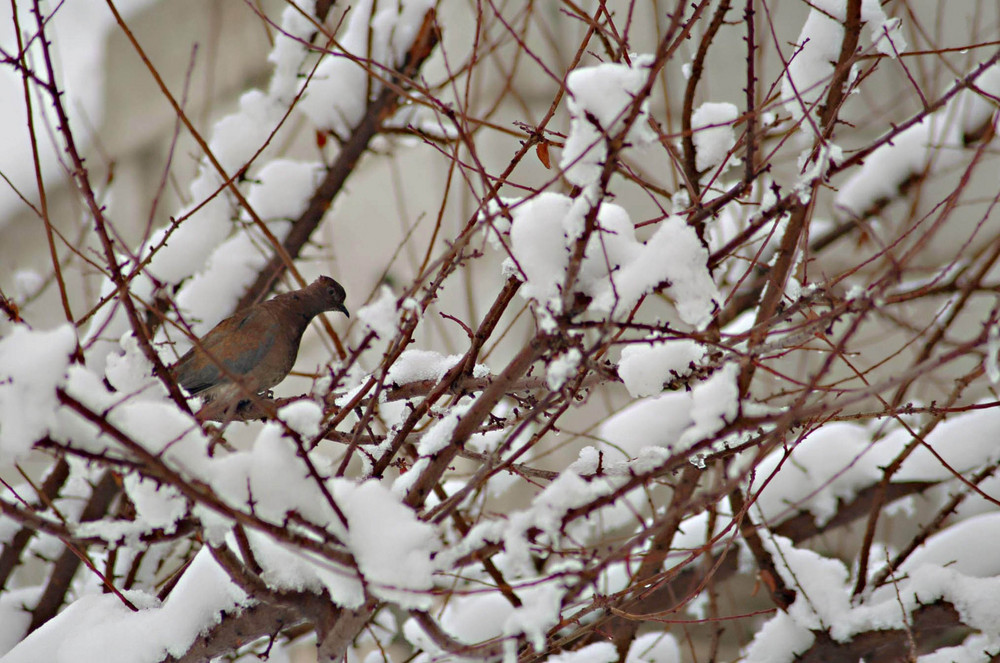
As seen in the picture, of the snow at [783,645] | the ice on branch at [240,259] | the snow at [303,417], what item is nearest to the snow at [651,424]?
the snow at [783,645]

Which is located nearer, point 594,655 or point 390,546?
point 390,546

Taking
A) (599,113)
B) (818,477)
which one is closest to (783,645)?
(818,477)

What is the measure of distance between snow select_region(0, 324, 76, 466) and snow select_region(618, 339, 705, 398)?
2.94ft

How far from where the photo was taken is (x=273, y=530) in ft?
3.77

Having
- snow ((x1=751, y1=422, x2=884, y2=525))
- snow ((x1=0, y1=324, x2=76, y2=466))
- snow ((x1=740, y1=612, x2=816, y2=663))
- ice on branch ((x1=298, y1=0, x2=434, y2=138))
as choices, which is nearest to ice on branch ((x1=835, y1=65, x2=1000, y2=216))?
snow ((x1=751, y1=422, x2=884, y2=525))

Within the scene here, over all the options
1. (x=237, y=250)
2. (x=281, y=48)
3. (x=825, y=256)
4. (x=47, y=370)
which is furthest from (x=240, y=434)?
(x=47, y=370)

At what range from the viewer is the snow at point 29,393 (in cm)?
98

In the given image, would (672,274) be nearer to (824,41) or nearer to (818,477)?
(824,41)

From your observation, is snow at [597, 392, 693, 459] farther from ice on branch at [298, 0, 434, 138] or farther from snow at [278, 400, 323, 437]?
ice on branch at [298, 0, 434, 138]

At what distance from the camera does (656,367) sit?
1.50 m

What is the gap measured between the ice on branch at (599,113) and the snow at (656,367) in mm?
432

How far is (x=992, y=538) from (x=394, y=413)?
70.2 inches

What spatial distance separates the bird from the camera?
3.07m

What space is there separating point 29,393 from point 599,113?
2.60ft
